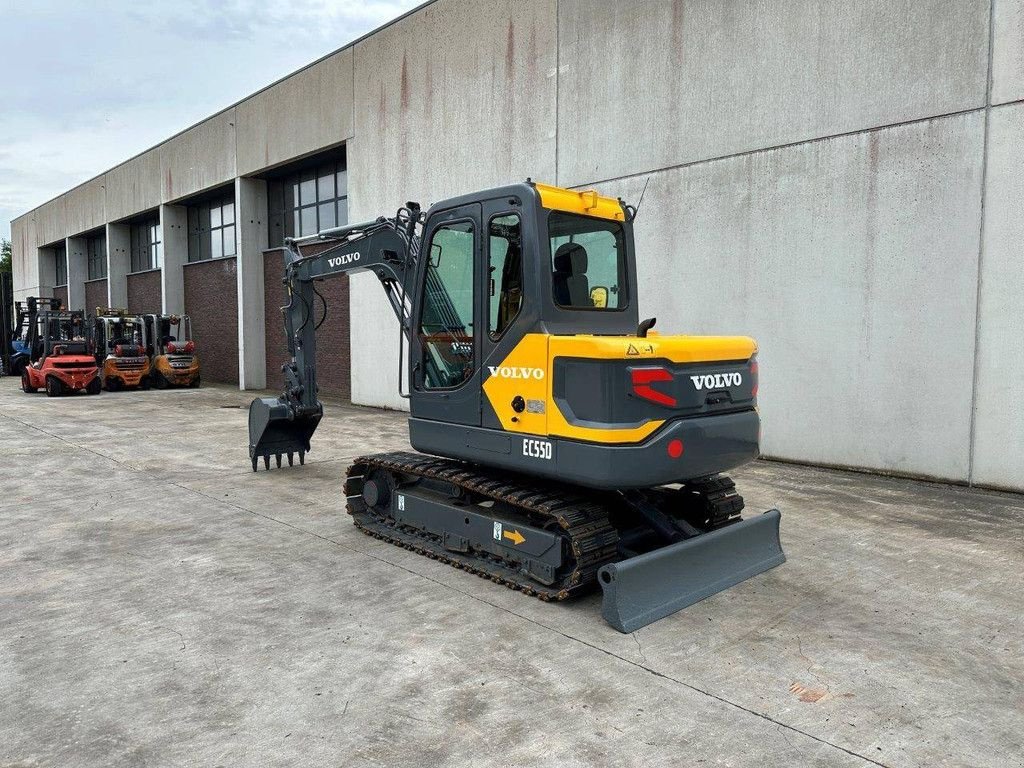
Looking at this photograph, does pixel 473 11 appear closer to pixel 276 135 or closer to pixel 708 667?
pixel 276 135

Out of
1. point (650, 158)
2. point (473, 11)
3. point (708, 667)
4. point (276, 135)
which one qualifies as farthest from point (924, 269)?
point (276, 135)

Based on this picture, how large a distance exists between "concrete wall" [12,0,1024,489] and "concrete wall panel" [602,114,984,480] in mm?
22

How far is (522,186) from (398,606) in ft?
9.36

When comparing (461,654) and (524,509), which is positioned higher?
(524,509)

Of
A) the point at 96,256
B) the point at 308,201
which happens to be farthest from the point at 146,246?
the point at 308,201

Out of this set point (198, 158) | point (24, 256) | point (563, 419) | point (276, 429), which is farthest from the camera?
point (24, 256)

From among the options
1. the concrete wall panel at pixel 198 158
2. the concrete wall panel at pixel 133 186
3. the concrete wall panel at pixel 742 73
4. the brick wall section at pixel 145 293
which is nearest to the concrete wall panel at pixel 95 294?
the brick wall section at pixel 145 293

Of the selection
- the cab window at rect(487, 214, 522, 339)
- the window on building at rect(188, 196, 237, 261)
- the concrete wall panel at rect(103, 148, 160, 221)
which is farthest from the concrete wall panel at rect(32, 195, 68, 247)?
the cab window at rect(487, 214, 522, 339)

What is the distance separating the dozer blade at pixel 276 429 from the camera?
338 inches

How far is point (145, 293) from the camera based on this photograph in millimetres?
28312

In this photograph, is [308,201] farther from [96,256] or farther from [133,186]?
[96,256]

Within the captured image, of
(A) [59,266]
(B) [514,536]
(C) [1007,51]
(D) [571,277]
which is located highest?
(A) [59,266]

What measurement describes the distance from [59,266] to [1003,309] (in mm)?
41928

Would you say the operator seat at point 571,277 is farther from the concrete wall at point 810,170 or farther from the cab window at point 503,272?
the concrete wall at point 810,170
